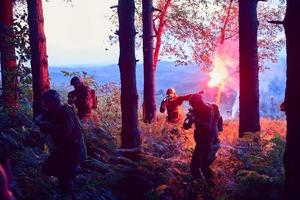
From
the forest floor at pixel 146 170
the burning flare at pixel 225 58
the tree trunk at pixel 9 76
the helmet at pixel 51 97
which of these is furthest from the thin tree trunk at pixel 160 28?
the helmet at pixel 51 97

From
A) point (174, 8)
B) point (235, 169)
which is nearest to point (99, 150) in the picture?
point (235, 169)

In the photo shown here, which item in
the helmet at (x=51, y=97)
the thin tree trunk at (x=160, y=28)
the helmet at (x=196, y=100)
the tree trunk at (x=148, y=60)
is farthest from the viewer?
the thin tree trunk at (x=160, y=28)

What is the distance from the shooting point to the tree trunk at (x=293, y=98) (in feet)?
21.4

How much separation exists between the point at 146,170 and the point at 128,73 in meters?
2.19

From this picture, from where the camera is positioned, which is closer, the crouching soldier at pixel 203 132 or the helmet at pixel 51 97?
the helmet at pixel 51 97

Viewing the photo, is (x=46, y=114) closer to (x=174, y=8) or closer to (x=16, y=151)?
(x=16, y=151)

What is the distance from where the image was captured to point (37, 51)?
12.6 m

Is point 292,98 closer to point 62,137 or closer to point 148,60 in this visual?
point 62,137

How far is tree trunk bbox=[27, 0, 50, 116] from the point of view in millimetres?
12531

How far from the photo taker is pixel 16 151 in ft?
34.5

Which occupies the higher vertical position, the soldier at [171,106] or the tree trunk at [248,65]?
the tree trunk at [248,65]

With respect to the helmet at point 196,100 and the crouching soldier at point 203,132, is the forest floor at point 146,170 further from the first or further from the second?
the helmet at point 196,100

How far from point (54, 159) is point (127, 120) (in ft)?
9.68

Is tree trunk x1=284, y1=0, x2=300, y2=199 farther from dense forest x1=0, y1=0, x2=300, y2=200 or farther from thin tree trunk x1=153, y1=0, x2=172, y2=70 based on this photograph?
thin tree trunk x1=153, y1=0, x2=172, y2=70
